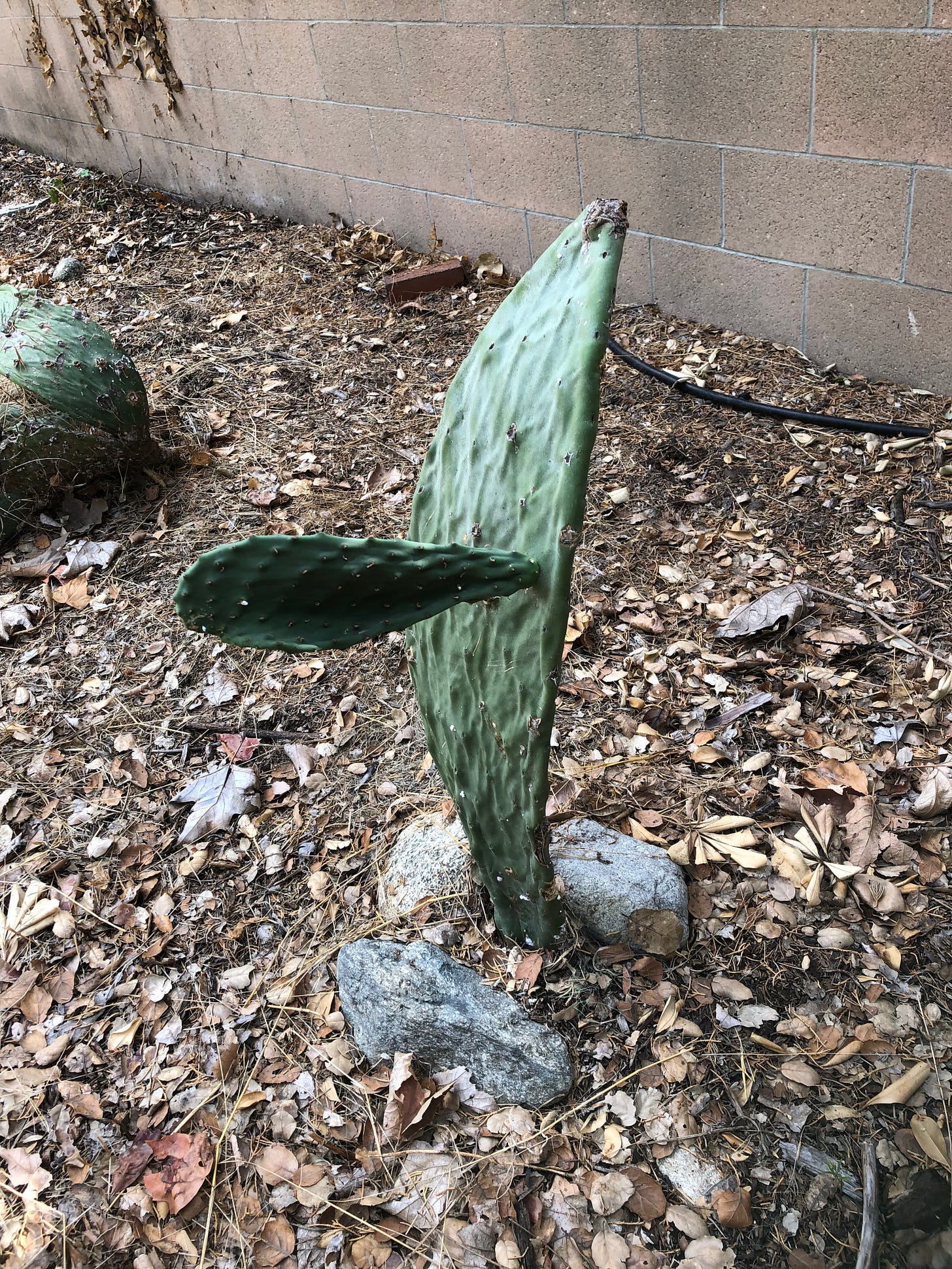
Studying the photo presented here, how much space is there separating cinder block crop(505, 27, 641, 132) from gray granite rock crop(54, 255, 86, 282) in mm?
2733

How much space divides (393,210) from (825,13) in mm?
2430

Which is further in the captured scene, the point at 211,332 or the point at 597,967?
the point at 211,332

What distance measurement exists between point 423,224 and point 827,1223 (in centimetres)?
435

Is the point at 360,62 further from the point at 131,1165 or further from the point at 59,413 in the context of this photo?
the point at 131,1165

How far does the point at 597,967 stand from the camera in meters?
1.81

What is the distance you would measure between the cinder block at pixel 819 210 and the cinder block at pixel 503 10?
34.8 inches

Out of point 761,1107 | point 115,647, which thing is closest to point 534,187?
point 115,647

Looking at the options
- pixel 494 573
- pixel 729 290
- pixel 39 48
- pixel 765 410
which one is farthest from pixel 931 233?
pixel 39 48

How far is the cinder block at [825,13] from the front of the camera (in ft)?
8.40

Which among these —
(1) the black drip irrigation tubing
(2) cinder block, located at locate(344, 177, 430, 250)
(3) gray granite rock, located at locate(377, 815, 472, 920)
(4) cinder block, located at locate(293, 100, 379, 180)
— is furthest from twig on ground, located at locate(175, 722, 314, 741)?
(4) cinder block, located at locate(293, 100, 379, 180)

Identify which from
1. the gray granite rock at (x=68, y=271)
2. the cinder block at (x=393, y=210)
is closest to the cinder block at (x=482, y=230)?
the cinder block at (x=393, y=210)

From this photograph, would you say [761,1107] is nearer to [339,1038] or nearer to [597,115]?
[339,1038]

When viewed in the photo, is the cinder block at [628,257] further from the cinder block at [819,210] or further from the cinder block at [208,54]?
the cinder block at [208,54]

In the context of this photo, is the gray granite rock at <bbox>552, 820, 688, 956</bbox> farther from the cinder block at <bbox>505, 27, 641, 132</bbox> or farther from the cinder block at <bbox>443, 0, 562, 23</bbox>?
the cinder block at <bbox>443, 0, 562, 23</bbox>
